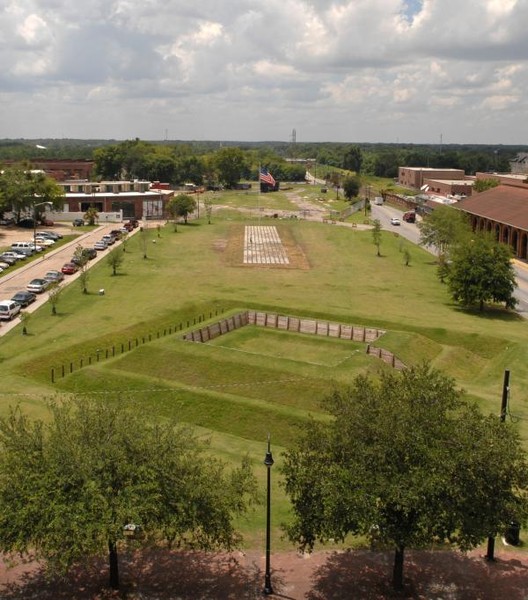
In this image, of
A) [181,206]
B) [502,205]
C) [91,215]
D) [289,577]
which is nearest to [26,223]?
[91,215]

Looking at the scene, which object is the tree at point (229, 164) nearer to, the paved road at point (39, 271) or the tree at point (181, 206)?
the tree at point (181, 206)

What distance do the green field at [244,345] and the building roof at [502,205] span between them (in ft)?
53.5

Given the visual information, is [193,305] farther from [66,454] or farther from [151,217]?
[151,217]

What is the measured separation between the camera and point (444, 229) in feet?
265

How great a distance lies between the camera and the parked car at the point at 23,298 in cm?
5487

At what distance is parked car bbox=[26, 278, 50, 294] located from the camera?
5959 cm

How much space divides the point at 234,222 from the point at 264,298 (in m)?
56.5

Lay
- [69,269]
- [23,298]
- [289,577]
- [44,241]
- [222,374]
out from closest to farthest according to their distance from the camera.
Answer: [289,577] → [222,374] → [23,298] → [69,269] → [44,241]

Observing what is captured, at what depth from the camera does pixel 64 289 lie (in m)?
60.7

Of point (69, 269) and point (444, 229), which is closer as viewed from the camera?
point (69, 269)

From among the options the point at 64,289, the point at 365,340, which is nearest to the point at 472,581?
the point at 365,340

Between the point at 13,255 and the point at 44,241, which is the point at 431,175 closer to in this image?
the point at 44,241

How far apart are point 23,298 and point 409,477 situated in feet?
144

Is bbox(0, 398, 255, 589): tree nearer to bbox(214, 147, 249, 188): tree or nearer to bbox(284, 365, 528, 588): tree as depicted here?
bbox(284, 365, 528, 588): tree
